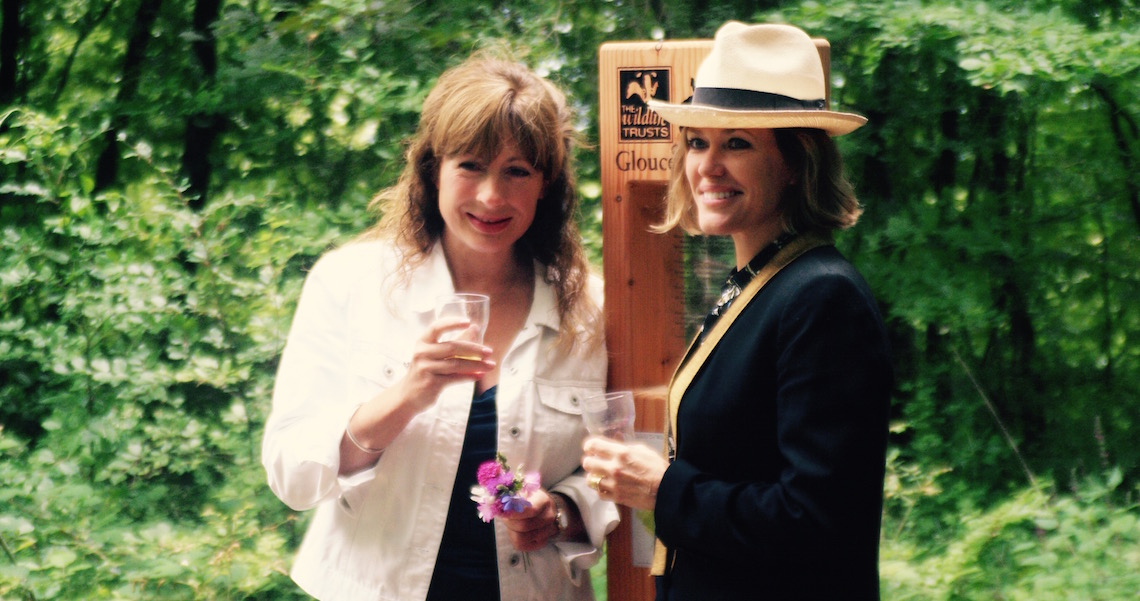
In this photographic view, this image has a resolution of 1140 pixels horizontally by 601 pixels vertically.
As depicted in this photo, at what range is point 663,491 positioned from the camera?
5.76ft

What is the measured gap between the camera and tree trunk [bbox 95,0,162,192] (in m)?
5.02

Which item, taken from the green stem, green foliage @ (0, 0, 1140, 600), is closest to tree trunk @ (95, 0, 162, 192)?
green foliage @ (0, 0, 1140, 600)

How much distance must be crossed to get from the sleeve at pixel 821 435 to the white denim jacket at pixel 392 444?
2.11ft

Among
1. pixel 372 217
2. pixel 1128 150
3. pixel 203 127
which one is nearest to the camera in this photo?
pixel 1128 150

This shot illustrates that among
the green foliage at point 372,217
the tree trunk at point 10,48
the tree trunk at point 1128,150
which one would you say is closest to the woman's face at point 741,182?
the green foliage at point 372,217

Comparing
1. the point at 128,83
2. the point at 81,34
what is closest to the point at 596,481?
the point at 128,83

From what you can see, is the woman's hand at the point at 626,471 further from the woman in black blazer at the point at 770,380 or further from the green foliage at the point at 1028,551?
the green foliage at the point at 1028,551

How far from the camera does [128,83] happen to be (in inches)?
201

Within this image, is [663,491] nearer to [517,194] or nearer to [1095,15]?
[517,194]

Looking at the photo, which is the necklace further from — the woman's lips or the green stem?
the green stem

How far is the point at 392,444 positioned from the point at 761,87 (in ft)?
3.34

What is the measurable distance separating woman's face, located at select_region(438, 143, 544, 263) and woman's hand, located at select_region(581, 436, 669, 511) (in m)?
0.56

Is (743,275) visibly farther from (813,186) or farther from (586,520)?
(586,520)

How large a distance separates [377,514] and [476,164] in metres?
0.74
